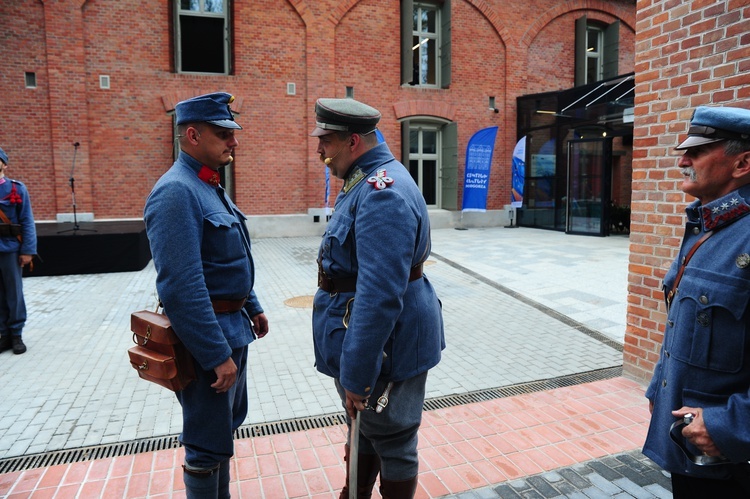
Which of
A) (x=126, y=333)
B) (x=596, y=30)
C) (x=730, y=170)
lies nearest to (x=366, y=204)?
(x=730, y=170)

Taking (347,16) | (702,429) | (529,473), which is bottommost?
(529,473)

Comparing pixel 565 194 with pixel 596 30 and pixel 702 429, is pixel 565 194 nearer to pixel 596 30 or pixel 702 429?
pixel 596 30

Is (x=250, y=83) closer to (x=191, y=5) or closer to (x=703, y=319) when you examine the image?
(x=191, y=5)

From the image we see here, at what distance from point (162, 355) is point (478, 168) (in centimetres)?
1430

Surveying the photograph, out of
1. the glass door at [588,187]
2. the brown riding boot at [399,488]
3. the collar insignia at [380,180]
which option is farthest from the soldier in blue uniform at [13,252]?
the glass door at [588,187]

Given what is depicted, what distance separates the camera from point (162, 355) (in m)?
2.07

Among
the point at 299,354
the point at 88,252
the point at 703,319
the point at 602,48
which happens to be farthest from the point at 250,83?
the point at 703,319

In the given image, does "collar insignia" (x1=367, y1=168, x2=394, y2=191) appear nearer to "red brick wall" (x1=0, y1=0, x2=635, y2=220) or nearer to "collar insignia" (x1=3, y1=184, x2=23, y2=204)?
"collar insignia" (x1=3, y1=184, x2=23, y2=204)

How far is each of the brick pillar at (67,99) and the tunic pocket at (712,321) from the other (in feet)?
44.7

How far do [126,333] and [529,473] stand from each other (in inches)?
181

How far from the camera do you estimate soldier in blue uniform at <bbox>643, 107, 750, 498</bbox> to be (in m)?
1.54

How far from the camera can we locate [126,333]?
5770 mm

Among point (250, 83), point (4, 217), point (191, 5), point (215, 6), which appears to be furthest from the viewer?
point (250, 83)

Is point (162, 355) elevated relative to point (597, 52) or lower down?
lower down
